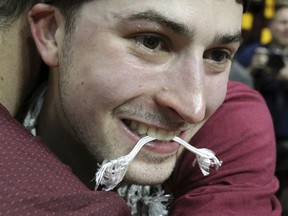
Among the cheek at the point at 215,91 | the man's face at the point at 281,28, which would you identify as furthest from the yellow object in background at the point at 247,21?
the cheek at the point at 215,91

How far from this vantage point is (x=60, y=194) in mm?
731

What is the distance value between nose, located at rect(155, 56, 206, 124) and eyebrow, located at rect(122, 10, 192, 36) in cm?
6

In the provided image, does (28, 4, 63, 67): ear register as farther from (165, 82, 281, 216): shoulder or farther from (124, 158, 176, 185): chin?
(165, 82, 281, 216): shoulder

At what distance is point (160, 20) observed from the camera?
0.90 m

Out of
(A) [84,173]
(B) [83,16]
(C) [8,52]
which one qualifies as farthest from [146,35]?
(A) [84,173]

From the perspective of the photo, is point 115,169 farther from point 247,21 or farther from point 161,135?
point 247,21

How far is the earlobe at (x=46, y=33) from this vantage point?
3.30ft

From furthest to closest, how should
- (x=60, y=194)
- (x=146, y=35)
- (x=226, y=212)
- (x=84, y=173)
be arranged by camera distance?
1. (x=84, y=173)
2. (x=226, y=212)
3. (x=146, y=35)
4. (x=60, y=194)

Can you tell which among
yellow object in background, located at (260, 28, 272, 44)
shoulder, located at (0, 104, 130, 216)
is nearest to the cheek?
shoulder, located at (0, 104, 130, 216)

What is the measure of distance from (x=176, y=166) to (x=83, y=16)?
0.44 m

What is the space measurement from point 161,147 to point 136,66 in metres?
0.19

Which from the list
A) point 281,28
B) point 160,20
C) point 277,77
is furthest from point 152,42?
point 281,28

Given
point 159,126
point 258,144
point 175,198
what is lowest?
point 175,198

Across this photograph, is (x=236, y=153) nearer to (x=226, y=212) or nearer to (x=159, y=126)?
(x=226, y=212)
